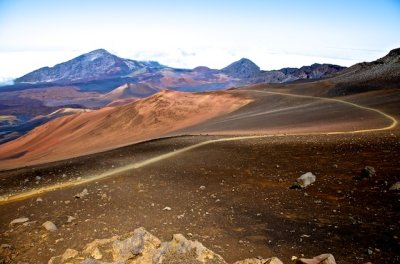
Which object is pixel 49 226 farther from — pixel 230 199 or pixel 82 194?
pixel 230 199

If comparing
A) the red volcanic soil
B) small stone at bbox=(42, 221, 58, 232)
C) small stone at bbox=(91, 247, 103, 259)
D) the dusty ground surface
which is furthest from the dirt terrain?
the red volcanic soil

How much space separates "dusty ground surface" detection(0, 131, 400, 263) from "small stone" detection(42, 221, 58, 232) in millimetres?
119

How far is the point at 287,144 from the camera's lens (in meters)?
18.9

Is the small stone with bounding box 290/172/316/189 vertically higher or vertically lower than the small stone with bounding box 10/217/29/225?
higher

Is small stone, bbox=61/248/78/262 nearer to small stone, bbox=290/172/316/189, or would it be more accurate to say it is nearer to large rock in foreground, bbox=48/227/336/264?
large rock in foreground, bbox=48/227/336/264

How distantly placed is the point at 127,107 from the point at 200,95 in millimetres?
13143

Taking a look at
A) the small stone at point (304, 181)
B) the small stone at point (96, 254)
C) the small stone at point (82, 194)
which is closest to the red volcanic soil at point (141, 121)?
the small stone at point (82, 194)

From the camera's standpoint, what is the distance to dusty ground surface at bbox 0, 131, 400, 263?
8797 mm

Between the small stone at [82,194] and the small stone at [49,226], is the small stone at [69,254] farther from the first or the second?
the small stone at [82,194]

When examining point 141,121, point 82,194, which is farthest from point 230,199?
point 141,121

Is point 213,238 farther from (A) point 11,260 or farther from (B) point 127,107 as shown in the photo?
(B) point 127,107

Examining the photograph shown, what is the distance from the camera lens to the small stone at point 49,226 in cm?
1000

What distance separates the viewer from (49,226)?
1006 centimetres

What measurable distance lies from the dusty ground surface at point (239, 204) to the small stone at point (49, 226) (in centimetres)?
12
